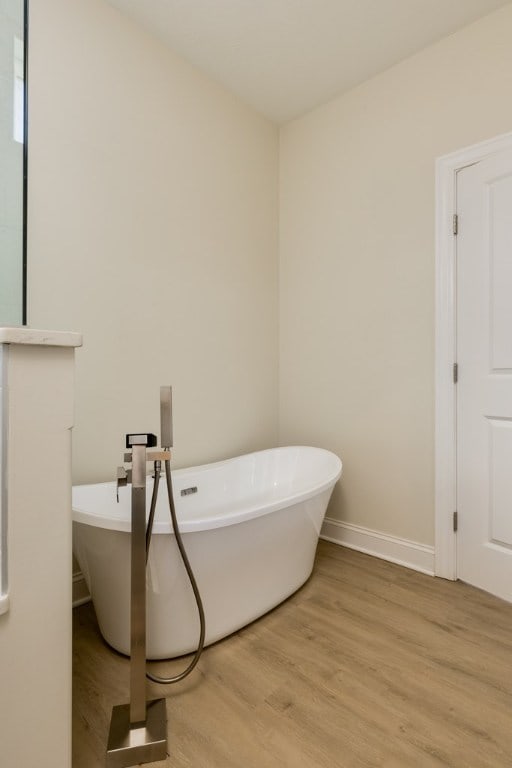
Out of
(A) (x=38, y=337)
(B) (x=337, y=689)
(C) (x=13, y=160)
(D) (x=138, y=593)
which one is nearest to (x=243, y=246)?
(C) (x=13, y=160)

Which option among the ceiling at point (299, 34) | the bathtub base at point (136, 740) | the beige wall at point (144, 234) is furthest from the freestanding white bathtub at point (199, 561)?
the ceiling at point (299, 34)

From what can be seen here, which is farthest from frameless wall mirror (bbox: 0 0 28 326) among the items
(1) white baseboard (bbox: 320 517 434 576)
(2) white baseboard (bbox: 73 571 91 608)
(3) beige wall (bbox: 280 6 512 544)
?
(1) white baseboard (bbox: 320 517 434 576)

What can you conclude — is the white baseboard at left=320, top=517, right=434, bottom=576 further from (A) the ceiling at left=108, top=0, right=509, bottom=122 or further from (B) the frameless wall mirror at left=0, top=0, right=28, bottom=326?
(A) the ceiling at left=108, top=0, right=509, bottom=122

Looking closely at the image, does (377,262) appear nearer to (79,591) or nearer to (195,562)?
(195,562)

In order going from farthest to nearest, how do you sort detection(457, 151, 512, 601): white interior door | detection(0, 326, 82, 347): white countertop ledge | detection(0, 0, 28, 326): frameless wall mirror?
detection(457, 151, 512, 601): white interior door
detection(0, 0, 28, 326): frameless wall mirror
detection(0, 326, 82, 347): white countertop ledge

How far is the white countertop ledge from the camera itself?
77 cm

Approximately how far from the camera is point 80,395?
1802 mm

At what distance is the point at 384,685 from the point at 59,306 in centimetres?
194

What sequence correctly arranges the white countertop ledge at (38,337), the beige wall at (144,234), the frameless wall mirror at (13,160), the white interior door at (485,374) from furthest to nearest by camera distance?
1. the white interior door at (485,374)
2. the beige wall at (144,234)
3. the frameless wall mirror at (13,160)
4. the white countertop ledge at (38,337)

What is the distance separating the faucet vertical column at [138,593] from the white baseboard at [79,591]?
33.6 inches

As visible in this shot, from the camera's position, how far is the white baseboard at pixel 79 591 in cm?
180

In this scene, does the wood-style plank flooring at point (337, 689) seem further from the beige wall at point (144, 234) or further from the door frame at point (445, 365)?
the beige wall at point (144, 234)

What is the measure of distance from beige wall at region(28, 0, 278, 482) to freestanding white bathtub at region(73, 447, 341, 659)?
0.52m

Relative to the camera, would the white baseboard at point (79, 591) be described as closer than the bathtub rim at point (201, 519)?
No
